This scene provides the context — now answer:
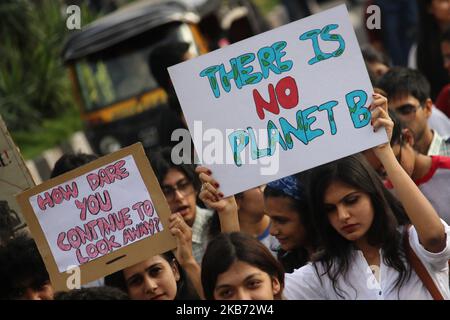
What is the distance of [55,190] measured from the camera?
4.36 meters

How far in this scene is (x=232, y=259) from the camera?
3.91 metres

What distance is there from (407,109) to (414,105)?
37mm

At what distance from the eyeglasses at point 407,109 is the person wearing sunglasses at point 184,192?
1.02 meters

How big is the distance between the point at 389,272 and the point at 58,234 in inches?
49.9

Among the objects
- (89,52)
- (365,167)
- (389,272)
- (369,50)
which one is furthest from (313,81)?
(89,52)

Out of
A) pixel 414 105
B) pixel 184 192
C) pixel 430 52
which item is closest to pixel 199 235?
pixel 184 192

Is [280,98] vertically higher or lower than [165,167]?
higher

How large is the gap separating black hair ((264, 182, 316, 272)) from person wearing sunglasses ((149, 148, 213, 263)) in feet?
1.83

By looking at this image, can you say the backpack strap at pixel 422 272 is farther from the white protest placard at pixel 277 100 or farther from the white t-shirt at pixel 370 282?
the white protest placard at pixel 277 100

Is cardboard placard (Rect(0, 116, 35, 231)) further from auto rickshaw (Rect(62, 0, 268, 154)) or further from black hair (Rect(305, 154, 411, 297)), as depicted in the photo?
auto rickshaw (Rect(62, 0, 268, 154))

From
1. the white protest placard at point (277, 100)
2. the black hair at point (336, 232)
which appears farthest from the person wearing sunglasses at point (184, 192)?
the black hair at point (336, 232)

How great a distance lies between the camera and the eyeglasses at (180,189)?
517 cm

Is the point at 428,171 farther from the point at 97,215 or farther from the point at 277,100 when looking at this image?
the point at 97,215
